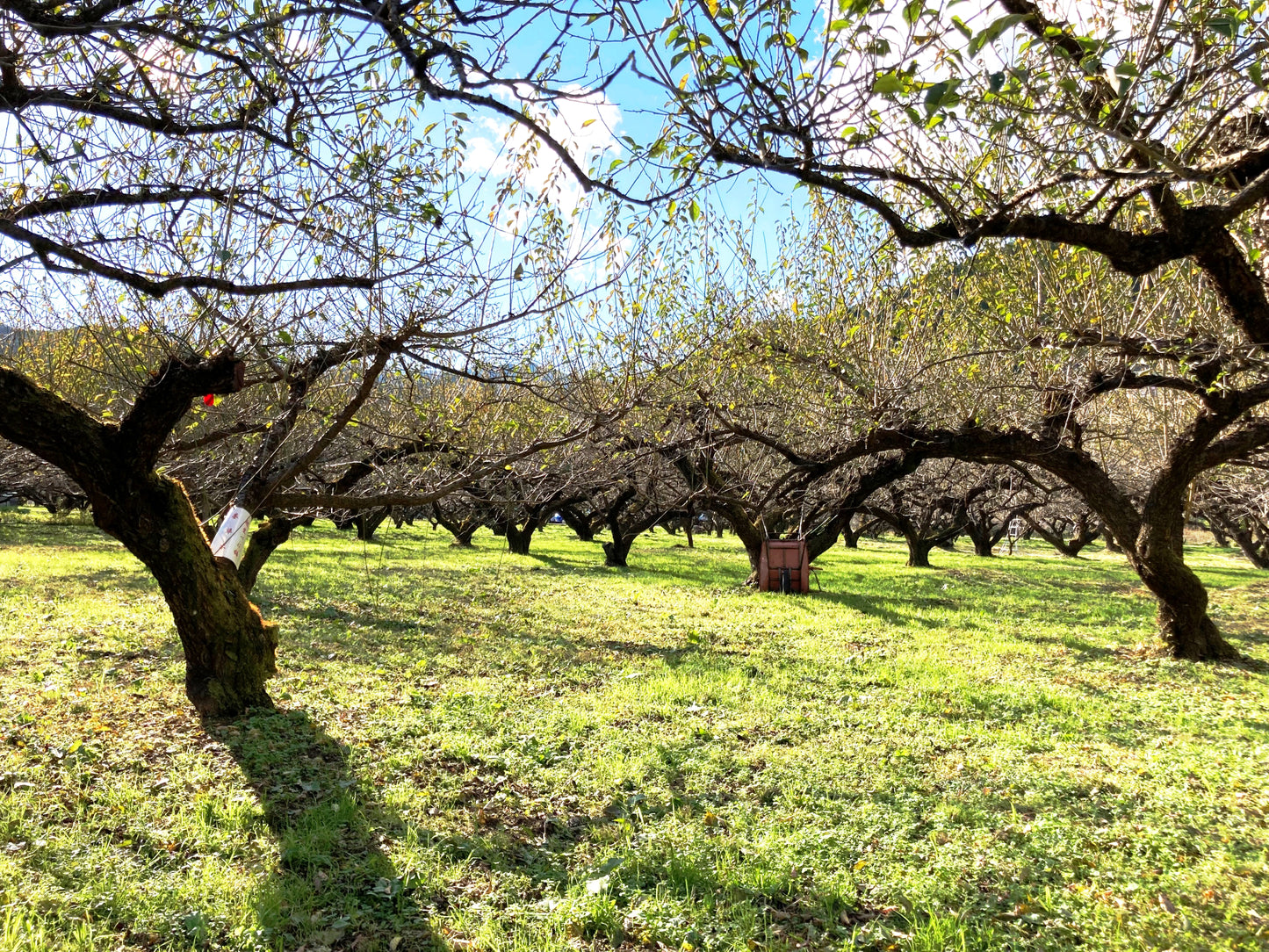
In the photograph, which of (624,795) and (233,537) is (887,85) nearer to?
A: (624,795)

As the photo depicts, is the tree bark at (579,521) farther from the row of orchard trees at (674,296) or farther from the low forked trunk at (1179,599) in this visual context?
the low forked trunk at (1179,599)

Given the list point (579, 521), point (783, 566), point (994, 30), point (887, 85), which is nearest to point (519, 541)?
point (579, 521)

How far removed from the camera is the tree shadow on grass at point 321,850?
3586mm

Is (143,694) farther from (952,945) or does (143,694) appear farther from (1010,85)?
(1010,85)

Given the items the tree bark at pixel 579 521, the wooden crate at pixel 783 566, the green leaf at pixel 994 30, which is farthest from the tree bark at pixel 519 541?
the green leaf at pixel 994 30

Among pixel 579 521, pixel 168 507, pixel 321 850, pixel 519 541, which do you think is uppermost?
pixel 168 507

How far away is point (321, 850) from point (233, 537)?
2665 millimetres

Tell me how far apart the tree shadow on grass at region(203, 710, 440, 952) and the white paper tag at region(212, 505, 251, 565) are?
1.40m

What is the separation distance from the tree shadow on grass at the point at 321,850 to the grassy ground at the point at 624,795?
19 millimetres

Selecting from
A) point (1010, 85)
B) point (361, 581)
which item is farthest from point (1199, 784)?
point (361, 581)

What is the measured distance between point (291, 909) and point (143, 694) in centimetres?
417

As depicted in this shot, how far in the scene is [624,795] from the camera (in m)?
5.17

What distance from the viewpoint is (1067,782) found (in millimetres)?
5484

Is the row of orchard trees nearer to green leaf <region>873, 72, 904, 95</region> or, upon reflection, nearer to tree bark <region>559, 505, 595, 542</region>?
green leaf <region>873, 72, 904, 95</region>
